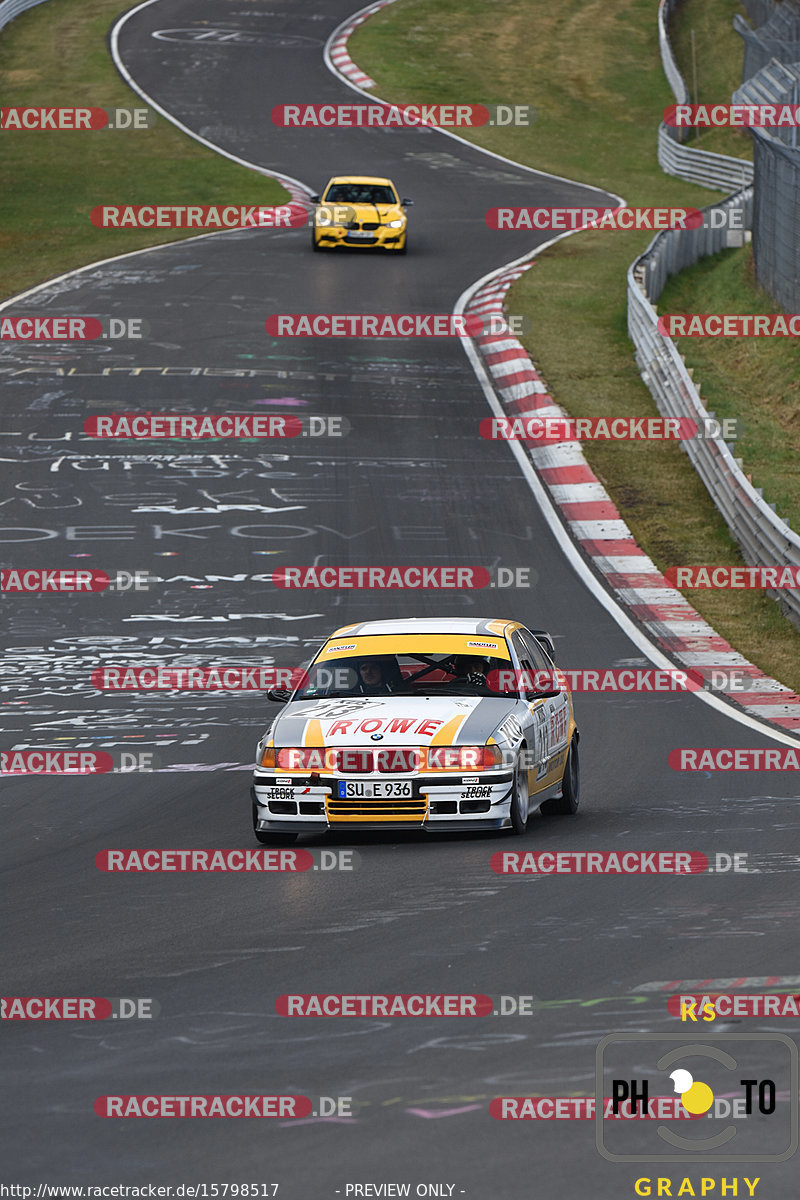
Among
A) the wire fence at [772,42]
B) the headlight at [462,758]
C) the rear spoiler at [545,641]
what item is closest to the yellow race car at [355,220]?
the wire fence at [772,42]

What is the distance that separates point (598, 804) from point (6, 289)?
2519 cm

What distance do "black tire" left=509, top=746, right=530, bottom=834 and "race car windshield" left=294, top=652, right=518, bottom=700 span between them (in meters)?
0.77

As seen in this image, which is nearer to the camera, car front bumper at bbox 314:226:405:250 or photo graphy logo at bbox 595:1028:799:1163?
photo graphy logo at bbox 595:1028:799:1163

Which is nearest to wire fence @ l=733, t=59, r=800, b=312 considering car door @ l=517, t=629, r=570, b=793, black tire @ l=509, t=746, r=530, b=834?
car door @ l=517, t=629, r=570, b=793

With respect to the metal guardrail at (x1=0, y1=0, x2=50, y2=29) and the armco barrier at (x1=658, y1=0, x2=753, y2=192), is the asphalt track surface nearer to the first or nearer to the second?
the armco barrier at (x1=658, y1=0, x2=753, y2=192)

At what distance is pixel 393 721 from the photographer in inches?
410

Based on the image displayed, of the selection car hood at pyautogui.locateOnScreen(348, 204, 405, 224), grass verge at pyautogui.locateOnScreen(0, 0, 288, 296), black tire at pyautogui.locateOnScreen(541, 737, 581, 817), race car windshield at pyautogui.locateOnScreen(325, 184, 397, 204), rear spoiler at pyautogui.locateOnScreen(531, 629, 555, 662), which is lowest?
grass verge at pyautogui.locateOnScreen(0, 0, 288, 296)

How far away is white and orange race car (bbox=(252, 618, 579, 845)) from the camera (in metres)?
10.2

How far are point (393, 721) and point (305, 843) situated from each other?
87 centimetres

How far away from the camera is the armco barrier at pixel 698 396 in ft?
61.1

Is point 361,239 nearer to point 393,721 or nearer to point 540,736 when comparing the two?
point 540,736

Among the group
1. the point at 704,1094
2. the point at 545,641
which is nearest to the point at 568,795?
the point at 545,641

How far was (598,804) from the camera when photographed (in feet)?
37.9

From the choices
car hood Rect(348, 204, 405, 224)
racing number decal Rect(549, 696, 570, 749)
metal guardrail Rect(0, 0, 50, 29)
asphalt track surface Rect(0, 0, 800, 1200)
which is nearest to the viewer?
asphalt track surface Rect(0, 0, 800, 1200)
